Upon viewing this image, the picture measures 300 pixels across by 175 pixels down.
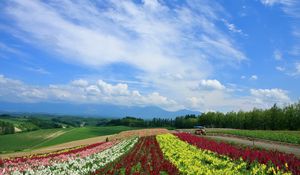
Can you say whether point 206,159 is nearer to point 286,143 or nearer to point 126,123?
point 286,143

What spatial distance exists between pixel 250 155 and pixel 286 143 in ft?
67.7

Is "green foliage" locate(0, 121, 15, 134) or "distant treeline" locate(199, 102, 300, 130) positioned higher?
"distant treeline" locate(199, 102, 300, 130)

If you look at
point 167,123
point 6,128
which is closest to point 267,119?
point 167,123

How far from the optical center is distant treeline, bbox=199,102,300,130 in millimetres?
65500

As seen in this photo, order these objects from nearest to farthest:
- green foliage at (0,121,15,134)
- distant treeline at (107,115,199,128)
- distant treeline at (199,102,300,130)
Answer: distant treeline at (199,102,300,130) < green foliage at (0,121,15,134) < distant treeline at (107,115,199,128)

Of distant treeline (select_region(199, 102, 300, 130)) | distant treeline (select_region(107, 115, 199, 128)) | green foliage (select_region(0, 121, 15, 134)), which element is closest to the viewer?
distant treeline (select_region(199, 102, 300, 130))

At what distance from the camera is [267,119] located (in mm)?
73250

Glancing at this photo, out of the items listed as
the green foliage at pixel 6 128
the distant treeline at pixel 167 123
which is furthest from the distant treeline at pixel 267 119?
the green foliage at pixel 6 128

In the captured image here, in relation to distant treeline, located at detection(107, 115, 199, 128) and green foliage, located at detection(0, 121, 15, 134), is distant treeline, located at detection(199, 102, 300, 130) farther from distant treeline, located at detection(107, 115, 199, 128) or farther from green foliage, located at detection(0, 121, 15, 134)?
green foliage, located at detection(0, 121, 15, 134)

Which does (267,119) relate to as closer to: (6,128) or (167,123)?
(167,123)

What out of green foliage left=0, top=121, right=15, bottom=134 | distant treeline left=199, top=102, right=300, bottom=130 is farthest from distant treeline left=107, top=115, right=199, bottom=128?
green foliage left=0, top=121, right=15, bottom=134

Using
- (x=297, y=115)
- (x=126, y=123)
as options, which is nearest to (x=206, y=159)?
(x=297, y=115)

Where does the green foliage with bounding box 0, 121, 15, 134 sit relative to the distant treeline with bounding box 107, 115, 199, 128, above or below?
below

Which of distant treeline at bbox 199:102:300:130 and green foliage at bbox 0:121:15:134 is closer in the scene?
distant treeline at bbox 199:102:300:130
